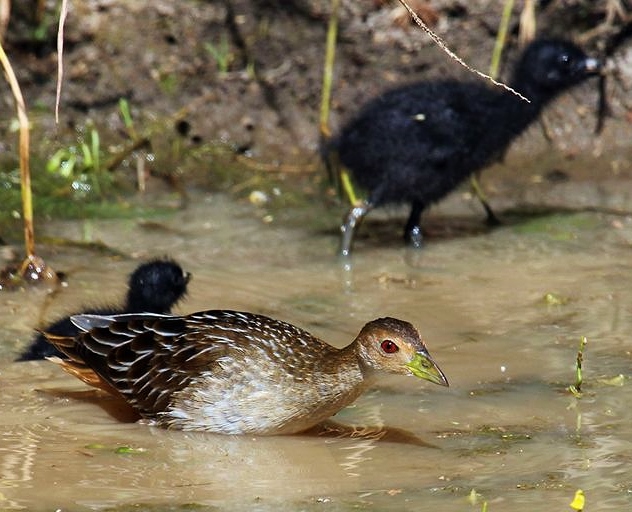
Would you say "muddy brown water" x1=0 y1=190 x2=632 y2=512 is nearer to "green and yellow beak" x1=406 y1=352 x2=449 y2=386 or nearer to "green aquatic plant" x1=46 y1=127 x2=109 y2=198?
"green and yellow beak" x1=406 y1=352 x2=449 y2=386

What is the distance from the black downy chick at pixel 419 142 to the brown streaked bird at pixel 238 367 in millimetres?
2656

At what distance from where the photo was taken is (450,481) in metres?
4.59

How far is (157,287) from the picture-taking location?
6371mm

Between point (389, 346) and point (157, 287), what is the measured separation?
1619 mm

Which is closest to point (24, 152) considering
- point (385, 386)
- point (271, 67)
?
point (385, 386)

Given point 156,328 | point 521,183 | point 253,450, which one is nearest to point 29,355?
point 156,328

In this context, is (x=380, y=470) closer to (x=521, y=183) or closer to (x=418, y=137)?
(x=418, y=137)

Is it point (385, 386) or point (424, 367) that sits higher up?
point (424, 367)

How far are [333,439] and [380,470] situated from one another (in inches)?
18.1

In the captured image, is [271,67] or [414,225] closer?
[414,225]

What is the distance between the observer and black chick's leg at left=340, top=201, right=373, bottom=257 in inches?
315

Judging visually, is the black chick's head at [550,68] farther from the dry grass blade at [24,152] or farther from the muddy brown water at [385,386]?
the dry grass blade at [24,152]

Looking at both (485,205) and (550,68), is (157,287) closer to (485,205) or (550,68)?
(485,205)

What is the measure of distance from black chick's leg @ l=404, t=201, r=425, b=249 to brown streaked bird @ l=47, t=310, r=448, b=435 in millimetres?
2973
